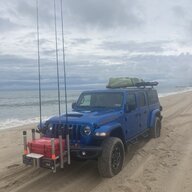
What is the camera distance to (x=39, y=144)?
238 inches

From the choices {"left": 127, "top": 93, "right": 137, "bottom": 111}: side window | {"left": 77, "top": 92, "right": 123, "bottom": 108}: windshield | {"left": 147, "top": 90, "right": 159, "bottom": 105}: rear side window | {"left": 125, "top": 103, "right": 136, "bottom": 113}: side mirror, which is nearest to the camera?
{"left": 125, "top": 103, "right": 136, "bottom": 113}: side mirror

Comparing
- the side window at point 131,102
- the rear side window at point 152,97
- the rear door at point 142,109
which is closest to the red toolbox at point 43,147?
the side window at point 131,102

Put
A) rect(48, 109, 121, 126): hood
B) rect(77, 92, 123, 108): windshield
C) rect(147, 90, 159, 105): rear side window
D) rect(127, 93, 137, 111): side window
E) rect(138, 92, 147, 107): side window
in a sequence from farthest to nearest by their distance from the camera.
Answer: rect(147, 90, 159, 105): rear side window, rect(138, 92, 147, 107): side window, rect(77, 92, 123, 108): windshield, rect(127, 93, 137, 111): side window, rect(48, 109, 121, 126): hood

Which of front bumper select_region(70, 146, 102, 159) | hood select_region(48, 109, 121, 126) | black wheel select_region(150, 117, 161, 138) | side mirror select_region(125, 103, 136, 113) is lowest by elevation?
black wheel select_region(150, 117, 161, 138)

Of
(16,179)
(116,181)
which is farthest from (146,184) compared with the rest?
(16,179)

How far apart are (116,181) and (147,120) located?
391 centimetres

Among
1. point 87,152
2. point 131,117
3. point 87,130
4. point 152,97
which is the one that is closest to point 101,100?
point 131,117

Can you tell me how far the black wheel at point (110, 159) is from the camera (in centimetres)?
628

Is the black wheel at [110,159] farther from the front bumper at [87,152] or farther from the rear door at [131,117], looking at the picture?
the rear door at [131,117]

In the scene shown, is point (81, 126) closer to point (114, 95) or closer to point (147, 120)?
point (114, 95)

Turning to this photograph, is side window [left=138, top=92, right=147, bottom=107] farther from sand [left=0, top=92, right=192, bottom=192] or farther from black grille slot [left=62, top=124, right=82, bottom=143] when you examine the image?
black grille slot [left=62, top=124, right=82, bottom=143]

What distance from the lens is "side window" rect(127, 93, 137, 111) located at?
795 centimetres

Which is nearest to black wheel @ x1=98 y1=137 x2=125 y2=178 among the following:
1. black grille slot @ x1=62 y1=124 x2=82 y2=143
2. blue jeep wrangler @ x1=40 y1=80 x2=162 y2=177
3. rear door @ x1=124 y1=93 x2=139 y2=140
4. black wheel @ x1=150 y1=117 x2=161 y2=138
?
blue jeep wrangler @ x1=40 y1=80 x2=162 y2=177

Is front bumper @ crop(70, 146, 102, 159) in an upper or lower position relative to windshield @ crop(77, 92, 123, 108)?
lower
